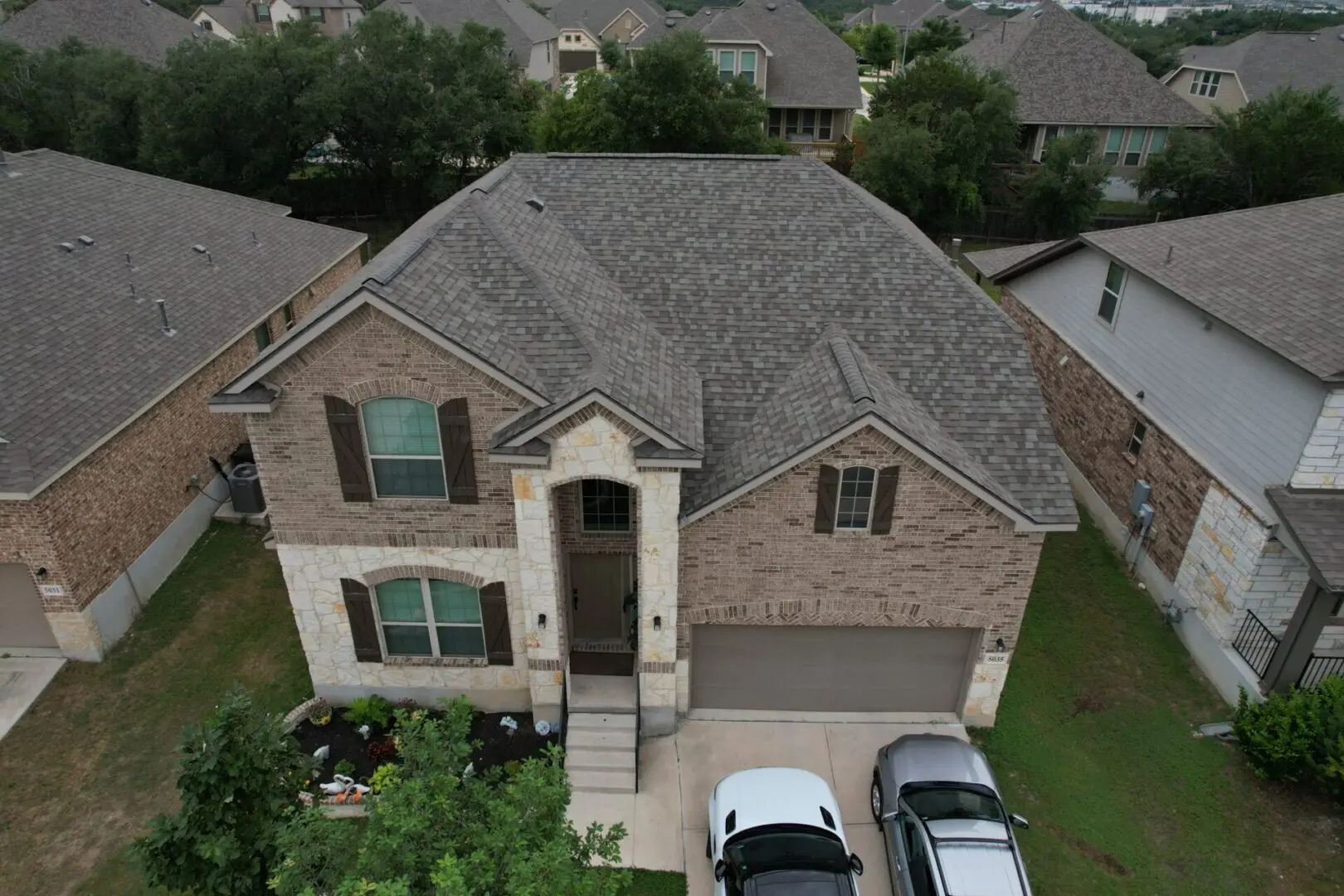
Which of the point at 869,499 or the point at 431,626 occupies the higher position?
the point at 869,499

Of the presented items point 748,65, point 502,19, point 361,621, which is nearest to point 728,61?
point 748,65

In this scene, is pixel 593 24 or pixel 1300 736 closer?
pixel 1300 736

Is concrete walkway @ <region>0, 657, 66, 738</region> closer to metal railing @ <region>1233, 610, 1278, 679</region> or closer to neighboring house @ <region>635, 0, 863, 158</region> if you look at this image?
metal railing @ <region>1233, 610, 1278, 679</region>

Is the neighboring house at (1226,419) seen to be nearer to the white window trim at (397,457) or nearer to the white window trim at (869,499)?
the white window trim at (869,499)

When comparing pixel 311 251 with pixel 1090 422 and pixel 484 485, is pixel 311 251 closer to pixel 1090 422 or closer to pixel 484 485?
pixel 484 485

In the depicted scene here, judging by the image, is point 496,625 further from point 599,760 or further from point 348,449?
point 348,449

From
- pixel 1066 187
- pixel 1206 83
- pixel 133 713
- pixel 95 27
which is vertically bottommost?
pixel 133 713
